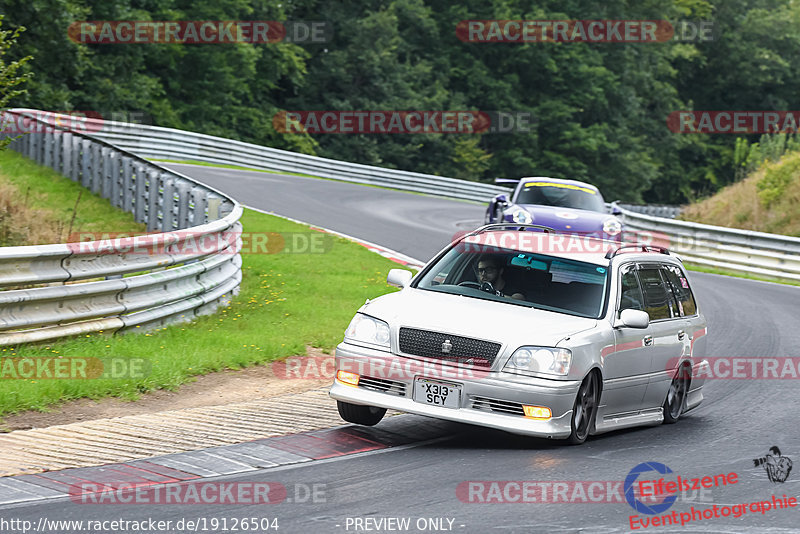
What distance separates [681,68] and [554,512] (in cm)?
7824

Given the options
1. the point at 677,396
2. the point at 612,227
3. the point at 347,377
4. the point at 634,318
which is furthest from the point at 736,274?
the point at 347,377

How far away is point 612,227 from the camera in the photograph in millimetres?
19766

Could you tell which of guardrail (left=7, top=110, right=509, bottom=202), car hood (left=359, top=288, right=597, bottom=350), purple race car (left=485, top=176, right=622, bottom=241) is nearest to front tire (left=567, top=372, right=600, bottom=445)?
car hood (left=359, top=288, right=597, bottom=350)

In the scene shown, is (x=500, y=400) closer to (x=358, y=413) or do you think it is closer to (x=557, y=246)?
(x=358, y=413)

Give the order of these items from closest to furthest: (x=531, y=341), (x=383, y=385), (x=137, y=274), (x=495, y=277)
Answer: (x=531, y=341), (x=383, y=385), (x=495, y=277), (x=137, y=274)

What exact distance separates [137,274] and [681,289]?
621cm

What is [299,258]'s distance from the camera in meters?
19.0

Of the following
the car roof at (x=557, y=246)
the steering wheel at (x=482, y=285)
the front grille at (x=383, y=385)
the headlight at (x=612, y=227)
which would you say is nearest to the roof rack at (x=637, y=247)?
the car roof at (x=557, y=246)

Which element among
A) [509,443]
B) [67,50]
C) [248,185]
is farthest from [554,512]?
[67,50]

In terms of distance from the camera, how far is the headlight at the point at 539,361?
8219 millimetres

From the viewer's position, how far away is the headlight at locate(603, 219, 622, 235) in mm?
19688

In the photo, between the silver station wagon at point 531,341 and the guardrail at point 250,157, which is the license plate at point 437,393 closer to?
the silver station wagon at point 531,341

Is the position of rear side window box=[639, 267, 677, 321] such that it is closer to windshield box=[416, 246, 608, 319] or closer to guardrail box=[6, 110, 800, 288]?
windshield box=[416, 246, 608, 319]

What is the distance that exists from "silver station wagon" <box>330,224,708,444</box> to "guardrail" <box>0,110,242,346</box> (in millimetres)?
3069
